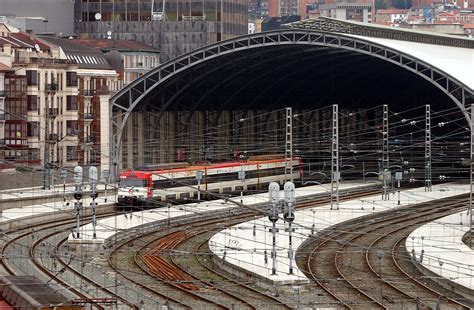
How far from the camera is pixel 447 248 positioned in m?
47.4

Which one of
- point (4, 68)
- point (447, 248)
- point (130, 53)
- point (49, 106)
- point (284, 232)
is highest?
point (130, 53)

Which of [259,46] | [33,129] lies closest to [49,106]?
[33,129]

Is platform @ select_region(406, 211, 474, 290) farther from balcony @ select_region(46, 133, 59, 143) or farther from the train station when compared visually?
balcony @ select_region(46, 133, 59, 143)

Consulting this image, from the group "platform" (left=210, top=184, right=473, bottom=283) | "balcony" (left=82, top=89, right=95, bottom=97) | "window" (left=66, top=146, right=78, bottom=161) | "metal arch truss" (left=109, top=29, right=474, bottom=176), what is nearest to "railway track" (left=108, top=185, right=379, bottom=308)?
"platform" (left=210, top=184, right=473, bottom=283)

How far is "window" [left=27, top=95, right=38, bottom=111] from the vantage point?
76812mm

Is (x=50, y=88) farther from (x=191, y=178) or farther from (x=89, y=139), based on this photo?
(x=191, y=178)

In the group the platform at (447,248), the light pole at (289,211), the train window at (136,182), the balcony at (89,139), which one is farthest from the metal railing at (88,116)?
the light pole at (289,211)

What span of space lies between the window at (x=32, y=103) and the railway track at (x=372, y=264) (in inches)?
877

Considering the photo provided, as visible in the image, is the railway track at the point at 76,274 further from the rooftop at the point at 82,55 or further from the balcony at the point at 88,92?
the rooftop at the point at 82,55

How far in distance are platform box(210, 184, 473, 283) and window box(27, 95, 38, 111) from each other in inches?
724

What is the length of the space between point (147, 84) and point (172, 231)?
66.4 feet

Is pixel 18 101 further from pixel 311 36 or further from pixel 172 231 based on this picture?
pixel 172 231

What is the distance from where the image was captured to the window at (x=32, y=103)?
76812 mm

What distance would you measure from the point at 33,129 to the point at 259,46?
13096 millimetres
